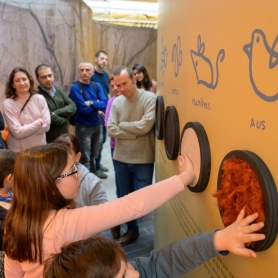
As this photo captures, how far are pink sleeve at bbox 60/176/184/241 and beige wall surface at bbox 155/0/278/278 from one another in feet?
0.87

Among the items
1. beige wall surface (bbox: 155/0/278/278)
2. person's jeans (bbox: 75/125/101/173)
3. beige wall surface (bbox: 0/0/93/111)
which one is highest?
beige wall surface (bbox: 0/0/93/111)

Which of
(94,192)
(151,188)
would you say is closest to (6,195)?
(94,192)

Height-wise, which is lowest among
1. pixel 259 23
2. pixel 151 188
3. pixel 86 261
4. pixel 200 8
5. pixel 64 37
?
pixel 86 261

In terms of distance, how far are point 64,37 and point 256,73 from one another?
4677 mm

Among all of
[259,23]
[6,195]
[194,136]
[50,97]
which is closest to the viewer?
[259,23]

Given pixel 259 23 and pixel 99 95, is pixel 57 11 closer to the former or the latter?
pixel 99 95

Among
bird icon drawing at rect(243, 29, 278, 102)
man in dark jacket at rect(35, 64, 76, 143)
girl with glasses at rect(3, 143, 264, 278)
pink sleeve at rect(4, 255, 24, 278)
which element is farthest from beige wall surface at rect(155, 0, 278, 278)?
man in dark jacket at rect(35, 64, 76, 143)

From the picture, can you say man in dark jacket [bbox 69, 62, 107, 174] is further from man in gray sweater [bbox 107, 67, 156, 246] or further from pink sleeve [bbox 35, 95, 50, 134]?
man in gray sweater [bbox 107, 67, 156, 246]

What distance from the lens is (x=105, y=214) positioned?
1.17 meters

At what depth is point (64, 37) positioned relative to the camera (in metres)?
5.00

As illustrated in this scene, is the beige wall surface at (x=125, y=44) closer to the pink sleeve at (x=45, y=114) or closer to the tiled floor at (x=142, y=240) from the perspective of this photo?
the tiled floor at (x=142, y=240)

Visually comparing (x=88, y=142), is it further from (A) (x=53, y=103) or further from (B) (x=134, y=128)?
(B) (x=134, y=128)

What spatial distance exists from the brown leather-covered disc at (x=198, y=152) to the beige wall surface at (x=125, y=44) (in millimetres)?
7184

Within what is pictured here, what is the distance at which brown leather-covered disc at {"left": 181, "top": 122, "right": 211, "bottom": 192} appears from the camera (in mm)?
1229
